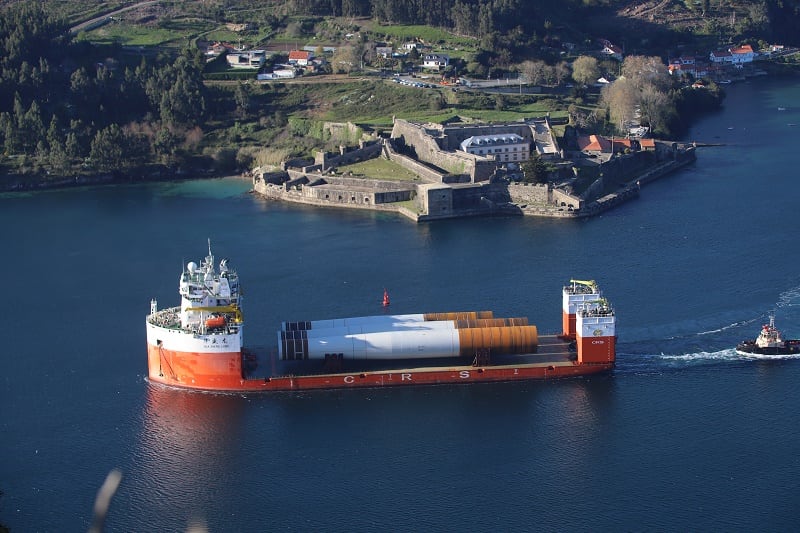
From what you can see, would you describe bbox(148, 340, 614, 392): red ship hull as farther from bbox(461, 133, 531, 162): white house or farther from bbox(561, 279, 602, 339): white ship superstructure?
bbox(461, 133, 531, 162): white house

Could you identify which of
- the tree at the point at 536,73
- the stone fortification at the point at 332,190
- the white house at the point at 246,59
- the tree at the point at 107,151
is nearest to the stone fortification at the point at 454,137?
the stone fortification at the point at 332,190

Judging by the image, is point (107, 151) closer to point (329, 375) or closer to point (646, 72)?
point (329, 375)

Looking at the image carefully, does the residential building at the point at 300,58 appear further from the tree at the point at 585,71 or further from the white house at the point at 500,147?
the white house at the point at 500,147

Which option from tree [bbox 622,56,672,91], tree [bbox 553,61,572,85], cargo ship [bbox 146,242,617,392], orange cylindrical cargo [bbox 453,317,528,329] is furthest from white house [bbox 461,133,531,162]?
orange cylindrical cargo [bbox 453,317,528,329]

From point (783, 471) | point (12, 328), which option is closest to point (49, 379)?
point (12, 328)

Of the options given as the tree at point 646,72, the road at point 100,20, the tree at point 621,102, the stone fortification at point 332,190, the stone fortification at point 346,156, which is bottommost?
the stone fortification at point 332,190
